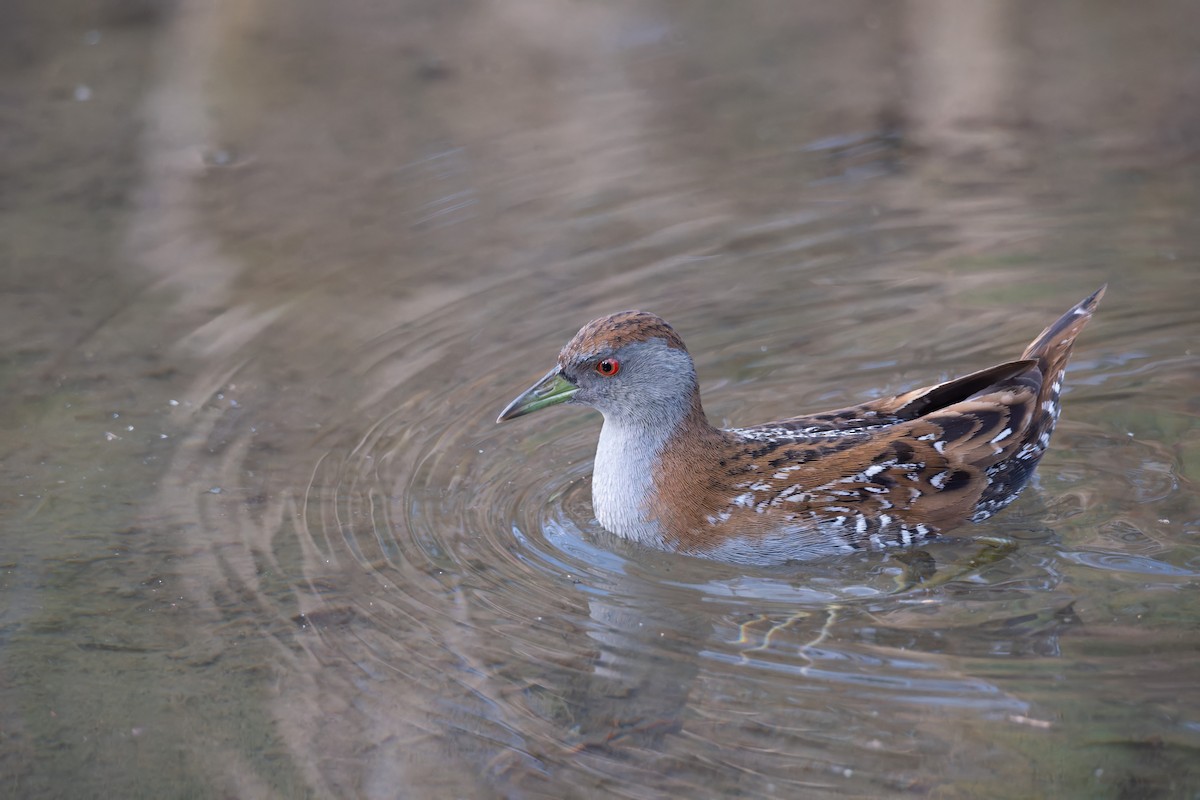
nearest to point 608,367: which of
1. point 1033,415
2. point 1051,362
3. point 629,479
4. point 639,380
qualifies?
point 639,380

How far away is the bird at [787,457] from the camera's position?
259 inches

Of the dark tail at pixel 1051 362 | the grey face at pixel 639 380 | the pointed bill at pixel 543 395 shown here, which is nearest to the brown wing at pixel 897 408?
the dark tail at pixel 1051 362

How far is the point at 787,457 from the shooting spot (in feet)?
21.8

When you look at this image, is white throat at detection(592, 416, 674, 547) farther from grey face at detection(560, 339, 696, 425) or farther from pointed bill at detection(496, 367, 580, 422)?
pointed bill at detection(496, 367, 580, 422)

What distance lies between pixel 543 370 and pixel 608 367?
130 centimetres

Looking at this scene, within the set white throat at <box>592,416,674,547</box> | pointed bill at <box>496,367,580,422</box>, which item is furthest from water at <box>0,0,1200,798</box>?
pointed bill at <box>496,367,580,422</box>

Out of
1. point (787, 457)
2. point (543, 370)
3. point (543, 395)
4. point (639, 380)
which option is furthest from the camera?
point (543, 370)

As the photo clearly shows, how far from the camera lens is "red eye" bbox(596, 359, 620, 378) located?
671 centimetres

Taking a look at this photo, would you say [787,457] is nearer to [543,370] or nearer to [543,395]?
[543,395]

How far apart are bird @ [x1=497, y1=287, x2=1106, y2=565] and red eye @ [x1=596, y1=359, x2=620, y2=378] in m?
0.01

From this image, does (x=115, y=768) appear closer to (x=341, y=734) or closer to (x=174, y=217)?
(x=341, y=734)

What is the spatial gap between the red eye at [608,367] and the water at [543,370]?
2.60 ft

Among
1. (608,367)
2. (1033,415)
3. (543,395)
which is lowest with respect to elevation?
(1033,415)

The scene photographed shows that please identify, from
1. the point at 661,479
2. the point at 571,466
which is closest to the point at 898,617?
the point at 661,479
